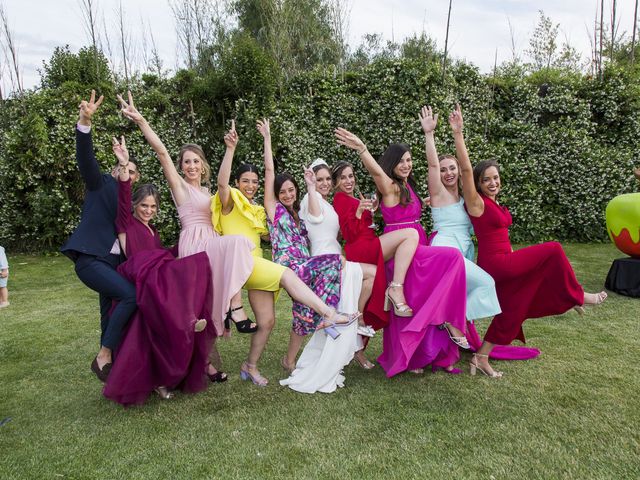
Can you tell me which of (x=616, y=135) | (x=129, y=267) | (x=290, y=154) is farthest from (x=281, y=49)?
(x=129, y=267)

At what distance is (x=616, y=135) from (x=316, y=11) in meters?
13.3

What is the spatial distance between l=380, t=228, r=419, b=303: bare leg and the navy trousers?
2089mm

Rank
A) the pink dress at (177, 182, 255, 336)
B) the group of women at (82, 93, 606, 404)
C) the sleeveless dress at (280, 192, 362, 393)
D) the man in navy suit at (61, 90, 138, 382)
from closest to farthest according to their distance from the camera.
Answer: the man in navy suit at (61, 90, 138, 382) < the group of women at (82, 93, 606, 404) < the pink dress at (177, 182, 255, 336) < the sleeveless dress at (280, 192, 362, 393)

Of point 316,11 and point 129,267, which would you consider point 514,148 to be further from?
point 316,11

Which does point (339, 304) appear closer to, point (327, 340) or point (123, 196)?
point (327, 340)

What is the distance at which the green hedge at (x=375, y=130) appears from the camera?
10.0 m

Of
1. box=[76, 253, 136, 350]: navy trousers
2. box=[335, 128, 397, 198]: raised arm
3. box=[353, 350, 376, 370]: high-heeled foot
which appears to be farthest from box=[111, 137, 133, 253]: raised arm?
box=[353, 350, 376, 370]: high-heeled foot

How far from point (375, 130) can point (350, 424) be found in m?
8.05

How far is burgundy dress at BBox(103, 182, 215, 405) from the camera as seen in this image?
3.56m

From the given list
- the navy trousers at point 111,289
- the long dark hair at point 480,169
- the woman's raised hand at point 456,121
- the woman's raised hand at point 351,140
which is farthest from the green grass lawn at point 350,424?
the woman's raised hand at point 456,121

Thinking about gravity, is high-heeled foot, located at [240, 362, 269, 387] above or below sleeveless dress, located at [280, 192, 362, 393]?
below

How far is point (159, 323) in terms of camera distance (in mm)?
3613

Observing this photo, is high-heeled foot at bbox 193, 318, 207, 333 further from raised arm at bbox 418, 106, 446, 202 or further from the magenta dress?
raised arm at bbox 418, 106, 446, 202

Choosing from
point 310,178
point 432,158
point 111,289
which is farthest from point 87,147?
point 432,158
